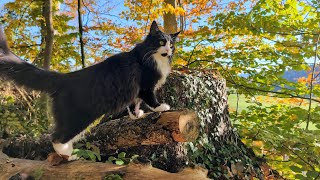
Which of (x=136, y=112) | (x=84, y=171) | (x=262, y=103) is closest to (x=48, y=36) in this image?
(x=136, y=112)

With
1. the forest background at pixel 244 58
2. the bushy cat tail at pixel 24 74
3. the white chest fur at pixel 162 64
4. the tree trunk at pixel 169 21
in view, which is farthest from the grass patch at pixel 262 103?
the bushy cat tail at pixel 24 74

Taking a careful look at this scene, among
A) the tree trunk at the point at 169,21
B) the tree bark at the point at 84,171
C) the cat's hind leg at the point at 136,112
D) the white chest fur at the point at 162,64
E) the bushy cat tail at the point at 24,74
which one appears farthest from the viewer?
the tree trunk at the point at 169,21

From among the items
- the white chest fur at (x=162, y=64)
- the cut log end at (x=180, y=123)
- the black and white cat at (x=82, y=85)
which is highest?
the white chest fur at (x=162, y=64)

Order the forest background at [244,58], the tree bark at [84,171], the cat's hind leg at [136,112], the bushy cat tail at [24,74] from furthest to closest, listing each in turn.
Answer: the forest background at [244,58] → the cat's hind leg at [136,112] → the bushy cat tail at [24,74] → the tree bark at [84,171]

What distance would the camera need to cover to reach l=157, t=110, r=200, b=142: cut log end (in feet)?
7.39

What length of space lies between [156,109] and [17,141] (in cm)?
206

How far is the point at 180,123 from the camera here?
2.25 meters

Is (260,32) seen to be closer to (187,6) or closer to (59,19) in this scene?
(59,19)

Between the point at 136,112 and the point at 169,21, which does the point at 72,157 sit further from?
the point at 169,21

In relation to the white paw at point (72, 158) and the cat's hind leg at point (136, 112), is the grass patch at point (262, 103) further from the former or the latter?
the white paw at point (72, 158)

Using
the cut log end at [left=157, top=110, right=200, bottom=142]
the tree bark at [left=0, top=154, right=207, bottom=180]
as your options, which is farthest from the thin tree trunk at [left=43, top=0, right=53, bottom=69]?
the cut log end at [left=157, top=110, right=200, bottom=142]

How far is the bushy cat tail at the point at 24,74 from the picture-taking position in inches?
86.7

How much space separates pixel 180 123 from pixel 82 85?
2.46ft

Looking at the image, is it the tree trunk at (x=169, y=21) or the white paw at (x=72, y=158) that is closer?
the white paw at (x=72, y=158)
